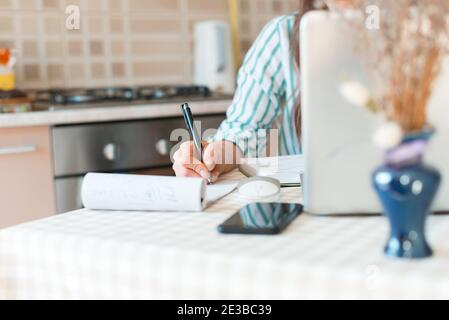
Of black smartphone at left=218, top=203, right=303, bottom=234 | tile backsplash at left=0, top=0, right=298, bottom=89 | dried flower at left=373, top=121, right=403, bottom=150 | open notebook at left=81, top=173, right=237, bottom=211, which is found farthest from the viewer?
tile backsplash at left=0, top=0, right=298, bottom=89

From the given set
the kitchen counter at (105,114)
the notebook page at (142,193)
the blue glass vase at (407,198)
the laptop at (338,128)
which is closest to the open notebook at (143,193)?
the notebook page at (142,193)

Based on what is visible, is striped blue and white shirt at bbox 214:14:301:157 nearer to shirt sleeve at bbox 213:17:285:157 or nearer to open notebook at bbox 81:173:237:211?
shirt sleeve at bbox 213:17:285:157

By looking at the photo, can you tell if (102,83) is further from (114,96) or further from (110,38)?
(114,96)

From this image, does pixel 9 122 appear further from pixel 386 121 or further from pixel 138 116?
pixel 386 121

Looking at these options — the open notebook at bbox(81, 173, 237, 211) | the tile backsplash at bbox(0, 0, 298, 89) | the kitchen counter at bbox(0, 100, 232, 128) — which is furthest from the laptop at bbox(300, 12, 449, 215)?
the tile backsplash at bbox(0, 0, 298, 89)

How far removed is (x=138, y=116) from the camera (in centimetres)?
235

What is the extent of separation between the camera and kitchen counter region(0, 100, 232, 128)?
84.3 inches

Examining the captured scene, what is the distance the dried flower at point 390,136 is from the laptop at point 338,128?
0.22m

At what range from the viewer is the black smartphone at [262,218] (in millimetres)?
917

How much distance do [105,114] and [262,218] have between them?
4.60 feet

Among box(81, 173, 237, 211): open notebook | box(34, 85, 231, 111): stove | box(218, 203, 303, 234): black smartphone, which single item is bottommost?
box(218, 203, 303, 234): black smartphone

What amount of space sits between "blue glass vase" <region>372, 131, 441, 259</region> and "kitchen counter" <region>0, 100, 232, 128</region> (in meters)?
1.57
